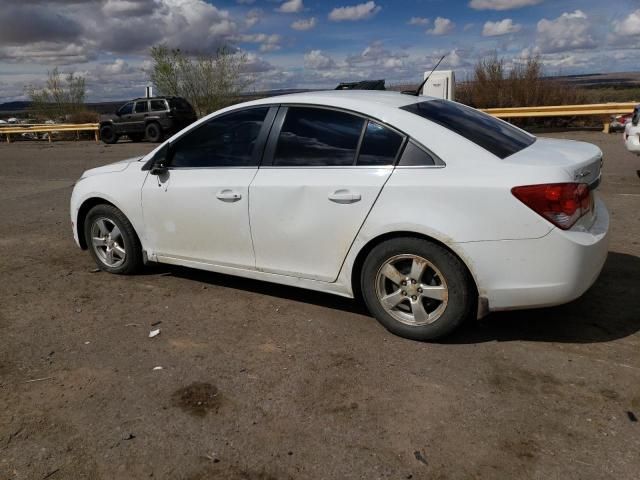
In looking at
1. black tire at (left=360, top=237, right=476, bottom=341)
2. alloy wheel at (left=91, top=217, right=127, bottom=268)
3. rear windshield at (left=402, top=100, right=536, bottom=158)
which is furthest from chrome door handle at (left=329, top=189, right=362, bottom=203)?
alloy wheel at (left=91, top=217, right=127, bottom=268)

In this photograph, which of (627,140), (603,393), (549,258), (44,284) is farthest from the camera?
(627,140)

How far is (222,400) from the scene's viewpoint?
10.8ft

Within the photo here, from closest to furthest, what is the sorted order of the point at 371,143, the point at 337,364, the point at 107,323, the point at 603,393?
the point at 603,393
the point at 337,364
the point at 371,143
the point at 107,323

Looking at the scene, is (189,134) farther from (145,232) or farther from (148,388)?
(148,388)

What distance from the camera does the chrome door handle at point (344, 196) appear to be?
3.83 metres

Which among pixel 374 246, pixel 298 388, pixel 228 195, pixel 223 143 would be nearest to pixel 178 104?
pixel 223 143

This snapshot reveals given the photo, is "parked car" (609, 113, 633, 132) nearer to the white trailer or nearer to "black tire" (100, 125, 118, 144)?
the white trailer

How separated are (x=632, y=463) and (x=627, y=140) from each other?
26.4ft

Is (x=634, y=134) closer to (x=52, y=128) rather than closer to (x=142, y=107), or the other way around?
(x=142, y=107)

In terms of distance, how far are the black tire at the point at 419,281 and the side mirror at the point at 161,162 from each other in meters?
2.03

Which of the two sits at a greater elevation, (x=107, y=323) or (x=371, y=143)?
(x=371, y=143)

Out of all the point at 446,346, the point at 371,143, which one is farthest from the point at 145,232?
the point at 446,346

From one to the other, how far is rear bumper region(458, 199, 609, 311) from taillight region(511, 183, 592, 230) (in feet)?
0.25

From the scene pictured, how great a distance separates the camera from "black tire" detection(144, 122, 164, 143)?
2350 centimetres
